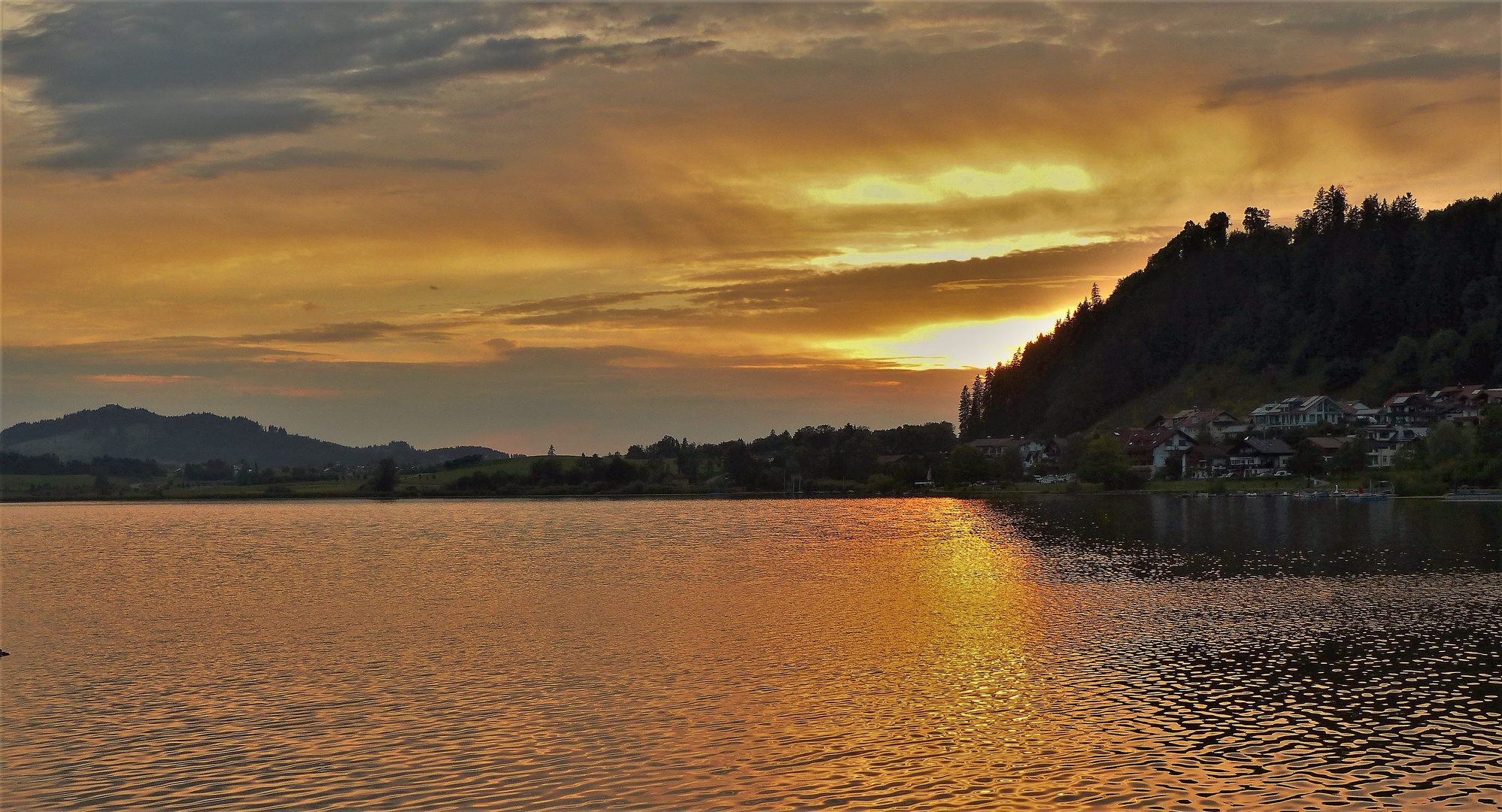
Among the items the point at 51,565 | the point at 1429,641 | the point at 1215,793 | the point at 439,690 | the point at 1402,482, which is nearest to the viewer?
the point at 1215,793

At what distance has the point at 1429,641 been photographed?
1780 inches

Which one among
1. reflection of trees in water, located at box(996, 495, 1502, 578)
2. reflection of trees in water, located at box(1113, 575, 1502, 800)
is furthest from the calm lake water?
reflection of trees in water, located at box(996, 495, 1502, 578)

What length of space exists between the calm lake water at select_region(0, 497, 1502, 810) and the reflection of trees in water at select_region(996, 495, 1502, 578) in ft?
3.92

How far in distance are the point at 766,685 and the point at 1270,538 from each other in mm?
83486

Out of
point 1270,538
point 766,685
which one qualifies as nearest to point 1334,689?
point 766,685

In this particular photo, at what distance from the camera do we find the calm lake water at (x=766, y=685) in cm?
2689

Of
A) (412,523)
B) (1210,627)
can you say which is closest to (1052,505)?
(412,523)

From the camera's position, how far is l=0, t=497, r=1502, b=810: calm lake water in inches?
1059

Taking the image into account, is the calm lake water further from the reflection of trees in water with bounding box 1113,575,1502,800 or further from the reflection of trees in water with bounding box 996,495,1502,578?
the reflection of trees in water with bounding box 996,495,1502,578

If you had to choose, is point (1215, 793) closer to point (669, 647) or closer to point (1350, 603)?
point (669, 647)

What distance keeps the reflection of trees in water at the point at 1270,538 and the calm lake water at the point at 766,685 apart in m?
1.19

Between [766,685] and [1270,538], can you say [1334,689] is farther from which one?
[1270,538]

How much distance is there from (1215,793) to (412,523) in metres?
149

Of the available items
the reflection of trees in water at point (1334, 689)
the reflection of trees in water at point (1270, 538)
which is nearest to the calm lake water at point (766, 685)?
the reflection of trees in water at point (1334, 689)
